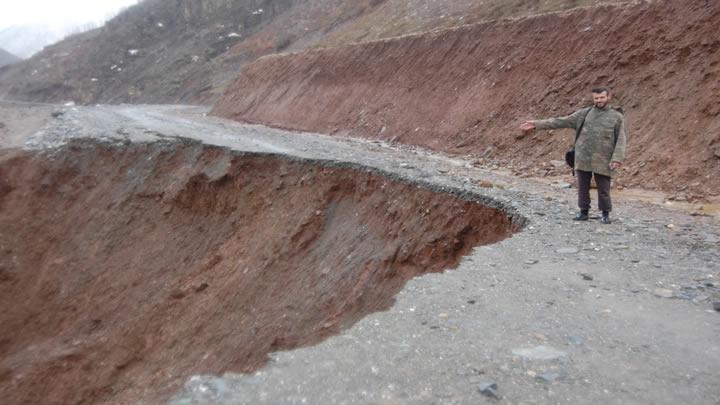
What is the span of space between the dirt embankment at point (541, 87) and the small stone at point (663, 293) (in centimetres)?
490

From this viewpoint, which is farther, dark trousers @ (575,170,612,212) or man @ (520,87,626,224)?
dark trousers @ (575,170,612,212)

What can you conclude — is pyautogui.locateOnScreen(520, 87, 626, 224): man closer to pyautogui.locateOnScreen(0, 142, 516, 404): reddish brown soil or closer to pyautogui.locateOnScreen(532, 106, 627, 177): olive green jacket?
pyautogui.locateOnScreen(532, 106, 627, 177): olive green jacket

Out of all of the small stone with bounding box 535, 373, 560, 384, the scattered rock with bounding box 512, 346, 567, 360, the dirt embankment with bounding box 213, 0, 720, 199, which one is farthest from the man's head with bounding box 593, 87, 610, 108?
the small stone with bounding box 535, 373, 560, 384

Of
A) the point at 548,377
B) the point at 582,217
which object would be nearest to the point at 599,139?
the point at 582,217

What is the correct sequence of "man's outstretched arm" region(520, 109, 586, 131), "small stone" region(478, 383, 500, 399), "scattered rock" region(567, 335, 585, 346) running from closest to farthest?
"small stone" region(478, 383, 500, 399), "scattered rock" region(567, 335, 585, 346), "man's outstretched arm" region(520, 109, 586, 131)

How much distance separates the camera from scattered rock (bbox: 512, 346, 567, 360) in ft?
11.9

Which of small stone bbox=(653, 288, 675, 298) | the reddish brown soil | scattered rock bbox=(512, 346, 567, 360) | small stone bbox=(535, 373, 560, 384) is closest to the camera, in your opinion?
small stone bbox=(535, 373, 560, 384)

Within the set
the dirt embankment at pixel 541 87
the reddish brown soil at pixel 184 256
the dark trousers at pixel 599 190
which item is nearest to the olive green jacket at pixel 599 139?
the dark trousers at pixel 599 190

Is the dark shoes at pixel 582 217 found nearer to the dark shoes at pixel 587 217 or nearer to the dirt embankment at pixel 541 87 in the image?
the dark shoes at pixel 587 217

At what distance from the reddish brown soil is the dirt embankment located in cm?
453

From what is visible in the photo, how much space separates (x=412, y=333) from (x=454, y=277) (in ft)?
3.92

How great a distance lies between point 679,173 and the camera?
9.45 metres

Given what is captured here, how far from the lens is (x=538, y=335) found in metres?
3.94

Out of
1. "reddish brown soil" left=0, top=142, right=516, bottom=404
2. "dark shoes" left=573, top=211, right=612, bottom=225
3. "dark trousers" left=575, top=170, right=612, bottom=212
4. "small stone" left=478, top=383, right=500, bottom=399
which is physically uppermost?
"small stone" left=478, top=383, right=500, bottom=399
